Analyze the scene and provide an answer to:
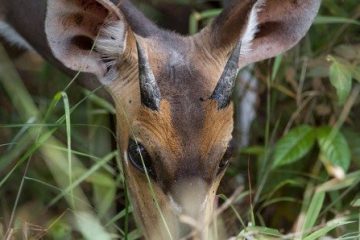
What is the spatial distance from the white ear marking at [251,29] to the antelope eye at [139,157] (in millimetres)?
A: 728

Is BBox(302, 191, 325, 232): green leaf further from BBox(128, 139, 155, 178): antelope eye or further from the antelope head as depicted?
BBox(128, 139, 155, 178): antelope eye

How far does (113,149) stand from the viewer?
200 inches

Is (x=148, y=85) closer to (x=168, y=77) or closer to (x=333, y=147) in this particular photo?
(x=168, y=77)

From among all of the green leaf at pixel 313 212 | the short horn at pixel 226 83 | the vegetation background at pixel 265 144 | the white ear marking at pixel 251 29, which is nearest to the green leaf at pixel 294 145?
the vegetation background at pixel 265 144

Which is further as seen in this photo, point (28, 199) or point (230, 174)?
point (230, 174)

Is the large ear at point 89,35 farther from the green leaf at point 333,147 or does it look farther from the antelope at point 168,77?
the green leaf at point 333,147

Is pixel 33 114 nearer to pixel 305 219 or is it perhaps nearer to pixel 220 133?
pixel 220 133

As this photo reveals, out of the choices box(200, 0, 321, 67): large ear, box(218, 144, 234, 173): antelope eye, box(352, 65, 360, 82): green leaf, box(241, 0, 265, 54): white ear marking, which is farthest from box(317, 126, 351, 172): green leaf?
box(218, 144, 234, 173): antelope eye

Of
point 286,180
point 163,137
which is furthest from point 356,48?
point 163,137

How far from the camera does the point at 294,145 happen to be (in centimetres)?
512

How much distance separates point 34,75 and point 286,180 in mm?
1827

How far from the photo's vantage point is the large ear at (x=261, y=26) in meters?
4.40

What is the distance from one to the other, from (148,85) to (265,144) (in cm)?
166

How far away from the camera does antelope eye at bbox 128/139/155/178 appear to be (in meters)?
4.08
